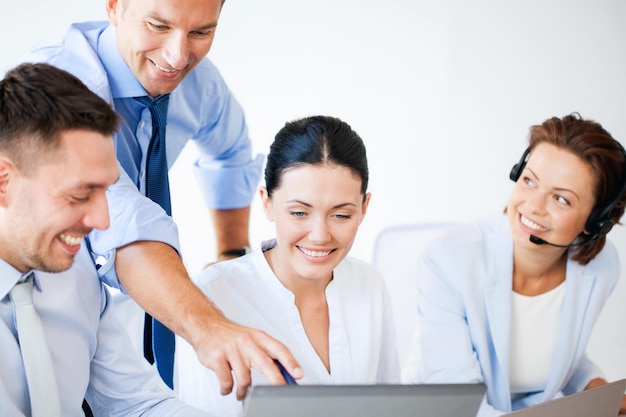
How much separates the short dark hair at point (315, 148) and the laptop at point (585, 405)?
71 cm

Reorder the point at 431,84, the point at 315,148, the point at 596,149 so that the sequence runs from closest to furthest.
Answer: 1. the point at 315,148
2. the point at 596,149
3. the point at 431,84

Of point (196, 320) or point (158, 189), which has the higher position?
point (158, 189)

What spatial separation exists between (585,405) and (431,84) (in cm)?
243

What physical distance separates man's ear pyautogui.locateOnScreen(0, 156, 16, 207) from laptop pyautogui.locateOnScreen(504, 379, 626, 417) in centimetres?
82

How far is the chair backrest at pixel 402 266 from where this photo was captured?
240 cm

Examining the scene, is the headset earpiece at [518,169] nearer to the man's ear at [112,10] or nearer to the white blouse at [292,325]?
the white blouse at [292,325]

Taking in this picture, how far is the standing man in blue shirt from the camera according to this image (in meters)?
1.25

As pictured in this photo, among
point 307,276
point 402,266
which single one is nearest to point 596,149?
point 402,266

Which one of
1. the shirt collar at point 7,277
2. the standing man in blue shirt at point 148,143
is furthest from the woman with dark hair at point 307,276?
the shirt collar at point 7,277

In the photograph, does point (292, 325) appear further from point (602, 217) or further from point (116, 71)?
point (602, 217)

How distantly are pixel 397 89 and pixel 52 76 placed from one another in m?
2.39

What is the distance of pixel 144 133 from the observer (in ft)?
5.76

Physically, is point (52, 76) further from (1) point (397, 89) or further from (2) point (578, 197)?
(1) point (397, 89)

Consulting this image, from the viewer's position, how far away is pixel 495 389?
6.81 feet
